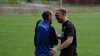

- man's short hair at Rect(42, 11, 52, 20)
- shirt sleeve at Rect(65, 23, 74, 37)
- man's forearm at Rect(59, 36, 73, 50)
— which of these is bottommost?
man's forearm at Rect(59, 36, 73, 50)

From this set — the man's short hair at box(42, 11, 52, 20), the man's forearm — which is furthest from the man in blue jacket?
the man's forearm

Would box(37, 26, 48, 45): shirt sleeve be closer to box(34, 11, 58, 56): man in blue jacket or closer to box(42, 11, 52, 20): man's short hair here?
box(34, 11, 58, 56): man in blue jacket

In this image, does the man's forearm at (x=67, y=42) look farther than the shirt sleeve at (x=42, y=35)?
No

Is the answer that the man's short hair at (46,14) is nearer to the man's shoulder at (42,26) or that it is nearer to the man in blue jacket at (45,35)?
the man in blue jacket at (45,35)

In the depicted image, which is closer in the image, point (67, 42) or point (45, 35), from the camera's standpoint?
point (67, 42)

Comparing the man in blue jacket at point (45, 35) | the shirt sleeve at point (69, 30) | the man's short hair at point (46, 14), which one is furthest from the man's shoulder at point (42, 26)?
the shirt sleeve at point (69, 30)

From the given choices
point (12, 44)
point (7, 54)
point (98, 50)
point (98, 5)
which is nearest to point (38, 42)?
point (7, 54)

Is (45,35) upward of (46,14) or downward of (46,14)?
downward

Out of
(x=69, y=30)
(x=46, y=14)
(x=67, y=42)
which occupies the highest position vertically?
(x=46, y=14)

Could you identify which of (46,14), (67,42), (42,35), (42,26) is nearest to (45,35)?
(42,35)

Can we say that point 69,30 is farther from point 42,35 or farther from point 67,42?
point 42,35

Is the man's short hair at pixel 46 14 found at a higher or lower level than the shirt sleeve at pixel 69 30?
higher

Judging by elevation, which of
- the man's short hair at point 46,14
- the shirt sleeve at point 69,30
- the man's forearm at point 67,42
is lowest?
the man's forearm at point 67,42

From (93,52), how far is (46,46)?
23.1 feet
